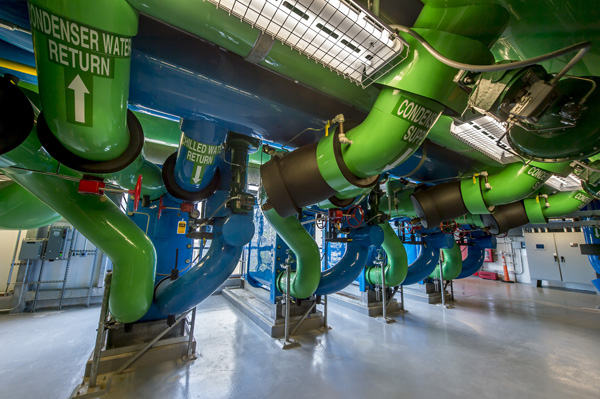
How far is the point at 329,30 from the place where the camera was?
2.77 feet

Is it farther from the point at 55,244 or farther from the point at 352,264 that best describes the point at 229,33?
the point at 55,244

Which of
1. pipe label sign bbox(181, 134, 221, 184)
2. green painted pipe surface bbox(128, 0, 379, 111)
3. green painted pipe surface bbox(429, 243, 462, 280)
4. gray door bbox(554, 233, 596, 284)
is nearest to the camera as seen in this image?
green painted pipe surface bbox(128, 0, 379, 111)

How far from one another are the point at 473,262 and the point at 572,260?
154 inches

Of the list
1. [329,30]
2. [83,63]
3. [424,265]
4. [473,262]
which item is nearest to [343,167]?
[329,30]

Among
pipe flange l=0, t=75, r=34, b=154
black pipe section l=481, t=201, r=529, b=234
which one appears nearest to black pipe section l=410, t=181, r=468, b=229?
black pipe section l=481, t=201, r=529, b=234

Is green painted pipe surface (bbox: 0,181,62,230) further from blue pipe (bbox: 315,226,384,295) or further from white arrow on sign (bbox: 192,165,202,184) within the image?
blue pipe (bbox: 315,226,384,295)

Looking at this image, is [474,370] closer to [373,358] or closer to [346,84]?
[373,358]

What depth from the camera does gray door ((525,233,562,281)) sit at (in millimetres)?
7016

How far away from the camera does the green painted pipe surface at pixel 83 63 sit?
69 cm

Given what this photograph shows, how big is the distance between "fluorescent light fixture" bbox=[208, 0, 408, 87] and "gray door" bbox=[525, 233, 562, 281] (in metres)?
9.84

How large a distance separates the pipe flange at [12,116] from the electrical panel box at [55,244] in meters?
4.74

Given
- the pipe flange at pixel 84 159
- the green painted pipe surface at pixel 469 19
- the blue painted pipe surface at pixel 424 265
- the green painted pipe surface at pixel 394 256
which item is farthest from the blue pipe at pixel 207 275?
the blue painted pipe surface at pixel 424 265

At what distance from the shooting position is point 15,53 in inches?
46.8

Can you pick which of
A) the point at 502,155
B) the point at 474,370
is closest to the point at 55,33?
the point at 502,155
